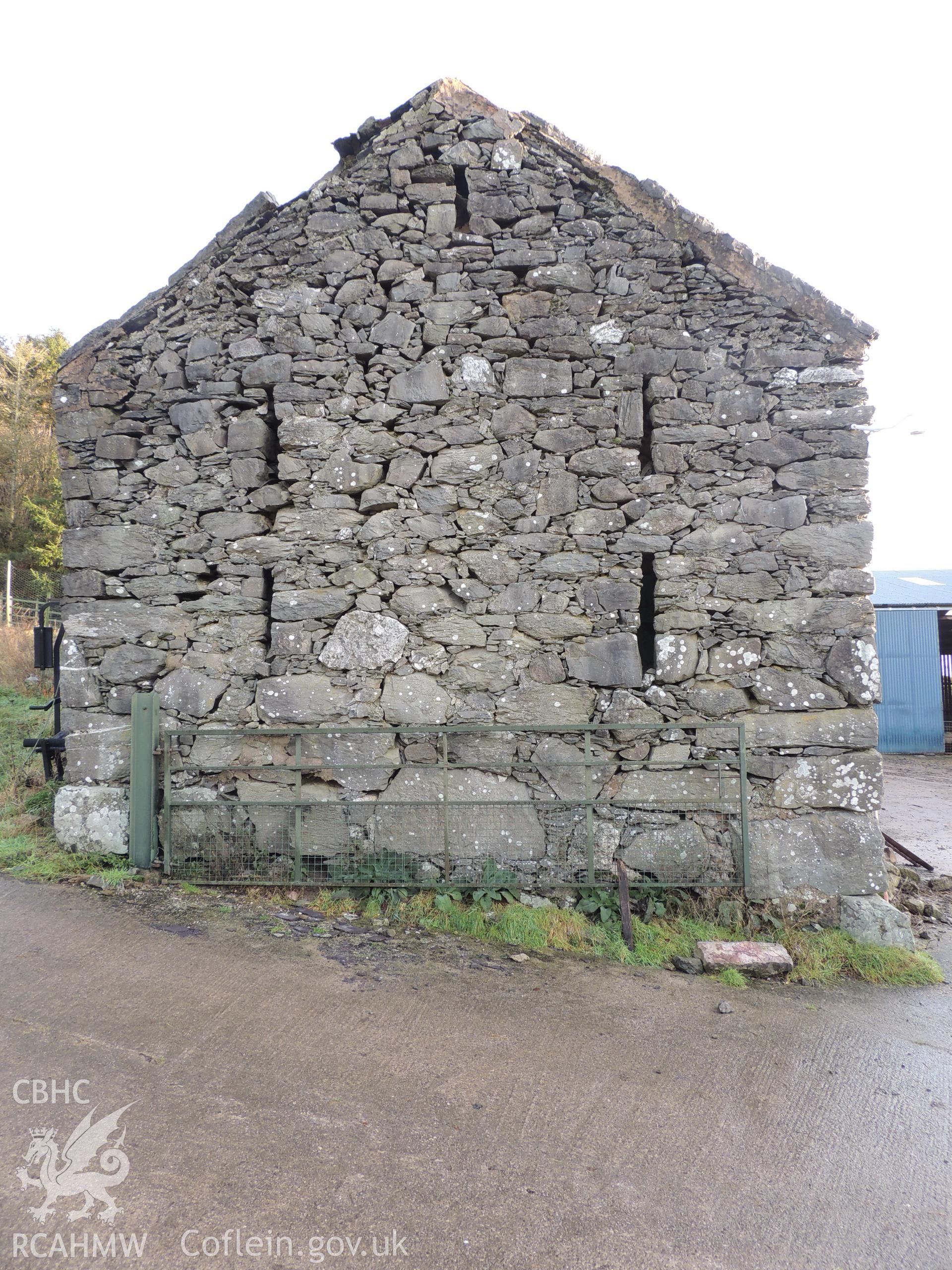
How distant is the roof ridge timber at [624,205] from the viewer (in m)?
4.99

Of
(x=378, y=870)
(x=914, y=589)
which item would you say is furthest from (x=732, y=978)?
(x=914, y=589)

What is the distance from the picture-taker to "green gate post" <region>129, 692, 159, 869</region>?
5125 mm

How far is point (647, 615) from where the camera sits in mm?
5195

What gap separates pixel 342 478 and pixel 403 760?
6.82ft

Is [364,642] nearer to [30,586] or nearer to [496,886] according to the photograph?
[496,886]

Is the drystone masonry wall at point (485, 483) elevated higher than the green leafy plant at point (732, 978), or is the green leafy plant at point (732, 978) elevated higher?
the drystone masonry wall at point (485, 483)

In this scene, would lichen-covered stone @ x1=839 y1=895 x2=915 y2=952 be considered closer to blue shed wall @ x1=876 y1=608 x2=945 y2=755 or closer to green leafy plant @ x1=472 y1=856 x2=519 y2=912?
green leafy plant @ x1=472 y1=856 x2=519 y2=912

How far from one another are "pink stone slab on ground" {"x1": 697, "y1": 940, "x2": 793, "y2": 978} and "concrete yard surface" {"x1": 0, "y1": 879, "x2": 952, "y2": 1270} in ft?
0.44

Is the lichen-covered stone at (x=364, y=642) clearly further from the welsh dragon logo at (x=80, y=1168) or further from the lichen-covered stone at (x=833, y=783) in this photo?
the welsh dragon logo at (x=80, y=1168)

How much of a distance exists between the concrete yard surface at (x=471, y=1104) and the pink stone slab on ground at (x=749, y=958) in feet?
0.44

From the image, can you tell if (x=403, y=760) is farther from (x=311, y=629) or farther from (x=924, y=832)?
(x=924, y=832)

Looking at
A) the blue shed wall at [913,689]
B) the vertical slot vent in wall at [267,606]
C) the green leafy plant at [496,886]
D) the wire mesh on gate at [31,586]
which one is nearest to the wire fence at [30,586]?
the wire mesh on gate at [31,586]

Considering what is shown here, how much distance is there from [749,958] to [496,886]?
1649 mm

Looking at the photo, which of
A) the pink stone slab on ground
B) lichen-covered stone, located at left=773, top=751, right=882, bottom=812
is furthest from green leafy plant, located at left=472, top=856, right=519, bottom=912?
lichen-covered stone, located at left=773, top=751, right=882, bottom=812
